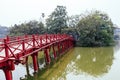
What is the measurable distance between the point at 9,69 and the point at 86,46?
35771 millimetres

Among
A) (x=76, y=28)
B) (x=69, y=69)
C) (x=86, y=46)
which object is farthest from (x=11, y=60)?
(x=76, y=28)

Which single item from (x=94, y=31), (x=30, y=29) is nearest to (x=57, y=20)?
(x=30, y=29)

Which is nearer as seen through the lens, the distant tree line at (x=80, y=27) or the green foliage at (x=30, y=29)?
the distant tree line at (x=80, y=27)

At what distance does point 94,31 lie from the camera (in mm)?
49562

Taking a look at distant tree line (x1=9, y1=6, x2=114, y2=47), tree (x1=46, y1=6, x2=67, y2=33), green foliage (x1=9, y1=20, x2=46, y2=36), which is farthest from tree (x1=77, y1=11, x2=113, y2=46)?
green foliage (x1=9, y1=20, x2=46, y2=36)

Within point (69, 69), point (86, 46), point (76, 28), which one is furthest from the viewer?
point (76, 28)

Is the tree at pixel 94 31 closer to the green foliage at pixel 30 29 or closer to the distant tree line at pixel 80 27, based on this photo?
the distant tree line at pixel 80 27

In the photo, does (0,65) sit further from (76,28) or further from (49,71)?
(76,28)

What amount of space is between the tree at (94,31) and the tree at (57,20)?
5635 millimetres

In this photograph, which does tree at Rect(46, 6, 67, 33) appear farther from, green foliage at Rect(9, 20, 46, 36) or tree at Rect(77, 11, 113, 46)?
tree at Rect(77, 11, 113, 46)

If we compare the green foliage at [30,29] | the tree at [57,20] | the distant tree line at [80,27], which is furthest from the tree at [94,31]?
the green foliage at [30,29]

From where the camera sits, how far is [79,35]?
5075cm

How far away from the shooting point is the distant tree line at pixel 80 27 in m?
49.5

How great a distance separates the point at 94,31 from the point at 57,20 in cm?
1032
